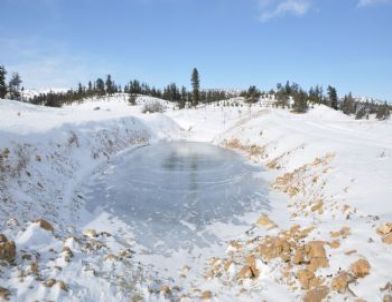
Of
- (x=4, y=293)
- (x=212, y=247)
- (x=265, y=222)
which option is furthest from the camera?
(x=265, y=222)

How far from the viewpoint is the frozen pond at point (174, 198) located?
45.1ft

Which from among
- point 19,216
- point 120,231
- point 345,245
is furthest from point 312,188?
point 19,216

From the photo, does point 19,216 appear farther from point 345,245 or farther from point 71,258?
point 345,245

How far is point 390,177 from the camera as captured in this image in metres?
15.2

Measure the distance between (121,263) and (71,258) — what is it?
1490mm

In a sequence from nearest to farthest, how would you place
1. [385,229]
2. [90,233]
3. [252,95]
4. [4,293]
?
1. [4,293]
2. [385,229]
3. [90,233]
4. [252,95]

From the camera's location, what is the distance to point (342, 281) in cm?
786

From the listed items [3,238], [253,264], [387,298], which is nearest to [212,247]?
[253,264]

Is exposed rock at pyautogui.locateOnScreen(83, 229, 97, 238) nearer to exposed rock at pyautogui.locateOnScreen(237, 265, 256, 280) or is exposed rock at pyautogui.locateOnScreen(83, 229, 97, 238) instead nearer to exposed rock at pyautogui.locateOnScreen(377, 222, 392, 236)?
exposed rock at pyautogui.locateOnScreen(237, 265, 256, 280)

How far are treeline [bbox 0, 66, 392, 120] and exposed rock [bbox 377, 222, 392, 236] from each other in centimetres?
6589

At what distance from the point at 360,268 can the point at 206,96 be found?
128464 millimetres

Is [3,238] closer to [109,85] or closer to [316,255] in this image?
[316,255]

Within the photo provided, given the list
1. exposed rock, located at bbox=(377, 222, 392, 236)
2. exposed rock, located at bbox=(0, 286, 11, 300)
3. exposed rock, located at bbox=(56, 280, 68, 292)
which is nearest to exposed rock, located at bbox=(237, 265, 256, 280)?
exposed rock, located at bbox=(377, 222, 392, 236)

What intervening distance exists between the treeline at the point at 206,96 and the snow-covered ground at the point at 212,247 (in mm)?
57911
